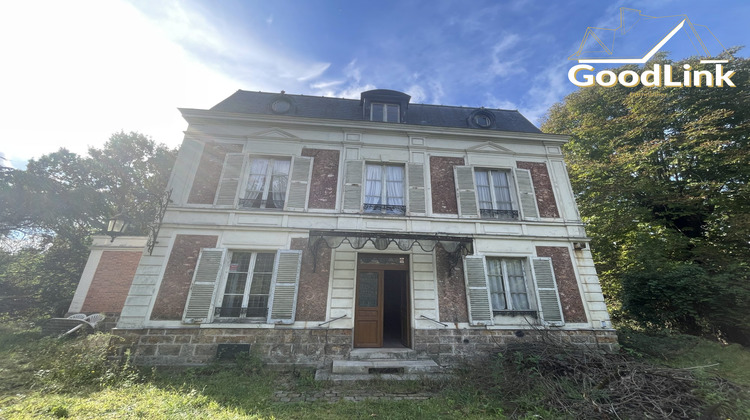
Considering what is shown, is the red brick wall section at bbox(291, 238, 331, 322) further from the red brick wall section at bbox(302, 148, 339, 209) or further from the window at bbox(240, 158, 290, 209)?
the window at bbox(240, 158, 290, 209)

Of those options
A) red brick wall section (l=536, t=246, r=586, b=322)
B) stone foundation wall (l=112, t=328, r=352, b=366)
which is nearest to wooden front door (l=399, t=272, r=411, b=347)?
stone foundation wall (l=112, t=328, r=352, b=366)

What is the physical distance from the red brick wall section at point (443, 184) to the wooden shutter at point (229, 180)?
5.59 metres

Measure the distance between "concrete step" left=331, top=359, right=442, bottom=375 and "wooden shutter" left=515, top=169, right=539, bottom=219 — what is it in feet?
16.3

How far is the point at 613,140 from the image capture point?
36.2ft

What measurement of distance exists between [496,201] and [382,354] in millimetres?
5355

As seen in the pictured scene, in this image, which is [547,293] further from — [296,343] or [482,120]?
[296,343]

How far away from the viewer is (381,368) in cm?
547

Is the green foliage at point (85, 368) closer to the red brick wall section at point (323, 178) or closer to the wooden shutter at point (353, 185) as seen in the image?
the red brick wall section at point (323, 178)

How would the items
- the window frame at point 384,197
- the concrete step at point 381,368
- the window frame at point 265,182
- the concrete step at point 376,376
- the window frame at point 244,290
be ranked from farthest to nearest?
the window frame at point 384,197
the window frame at point 265,182
the window frame at point 244,290
the concrete step at point 381,368
the concrete step at point 376,376

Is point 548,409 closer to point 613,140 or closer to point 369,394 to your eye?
point 369,394

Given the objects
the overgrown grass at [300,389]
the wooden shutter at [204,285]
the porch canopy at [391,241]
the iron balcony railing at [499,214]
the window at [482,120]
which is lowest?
the overgrown grass at [300,389]

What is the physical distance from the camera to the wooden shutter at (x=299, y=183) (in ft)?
23.4

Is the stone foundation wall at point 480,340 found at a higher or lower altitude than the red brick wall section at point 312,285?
lower

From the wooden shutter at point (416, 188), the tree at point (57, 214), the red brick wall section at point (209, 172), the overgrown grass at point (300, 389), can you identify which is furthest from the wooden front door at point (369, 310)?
the tree at point (57, 214)
